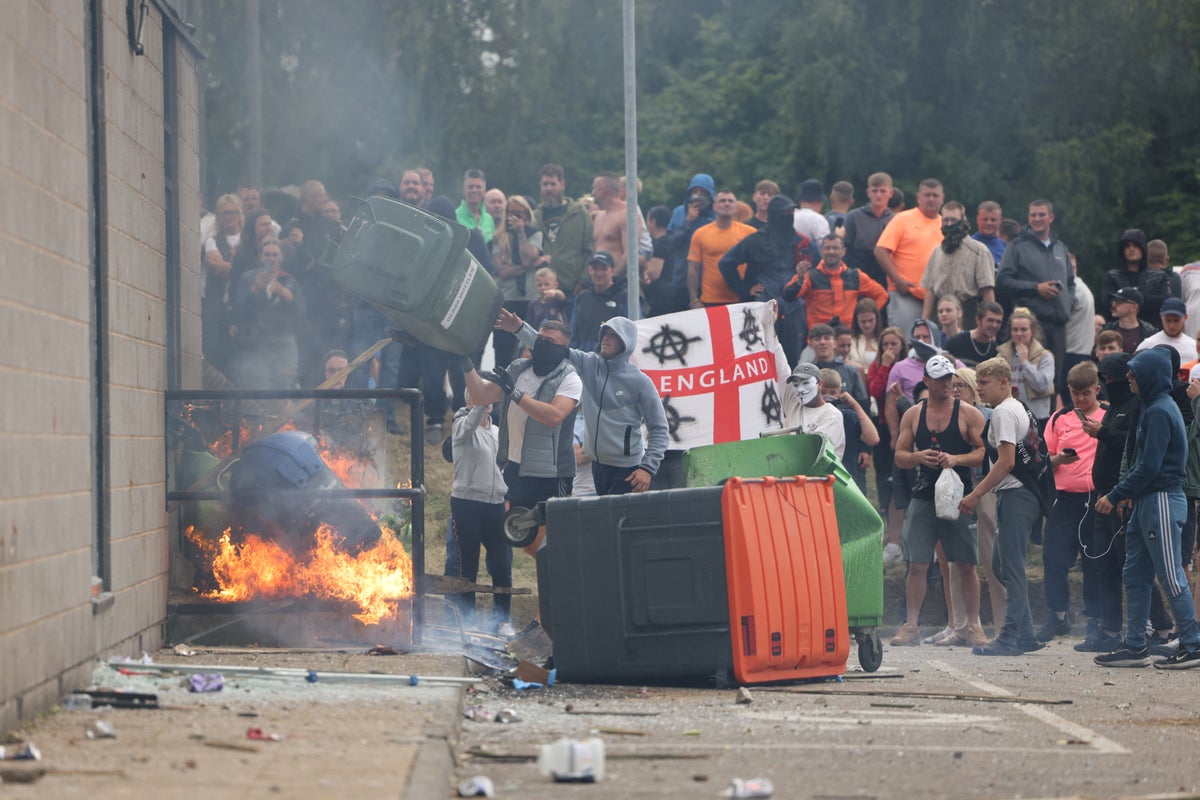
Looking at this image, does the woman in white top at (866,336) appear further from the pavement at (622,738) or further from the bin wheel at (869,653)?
the pavement at (622,738)

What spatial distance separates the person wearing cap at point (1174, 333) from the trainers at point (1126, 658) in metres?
3.68

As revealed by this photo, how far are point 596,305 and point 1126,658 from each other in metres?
5.84

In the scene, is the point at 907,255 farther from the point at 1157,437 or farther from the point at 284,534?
the point at 284,534

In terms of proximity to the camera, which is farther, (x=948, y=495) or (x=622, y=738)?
(x=948, y=495)

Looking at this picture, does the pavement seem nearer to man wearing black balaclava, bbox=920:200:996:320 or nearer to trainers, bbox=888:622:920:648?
trainers, bbox=888:622:920:648

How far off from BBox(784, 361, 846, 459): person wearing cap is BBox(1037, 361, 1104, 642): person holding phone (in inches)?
64.4

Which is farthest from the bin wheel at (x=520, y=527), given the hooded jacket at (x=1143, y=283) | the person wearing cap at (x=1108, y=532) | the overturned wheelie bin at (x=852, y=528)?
the hooded jacket at (x=1143, y=283)

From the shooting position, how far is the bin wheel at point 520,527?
33.4 ft

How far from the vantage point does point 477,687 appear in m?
9.23

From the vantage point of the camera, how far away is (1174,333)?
14.4m

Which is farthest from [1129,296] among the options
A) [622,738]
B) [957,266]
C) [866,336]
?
[622,738]

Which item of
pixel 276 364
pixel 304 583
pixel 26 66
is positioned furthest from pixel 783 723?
pixel 276 364

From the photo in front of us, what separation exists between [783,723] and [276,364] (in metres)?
8.46

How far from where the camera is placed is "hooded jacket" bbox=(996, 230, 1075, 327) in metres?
15.8
